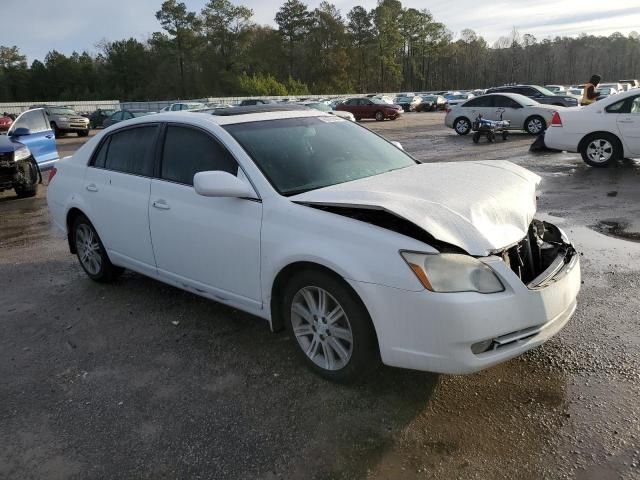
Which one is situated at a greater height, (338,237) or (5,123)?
(5,123)

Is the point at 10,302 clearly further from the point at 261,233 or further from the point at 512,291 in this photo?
the point at 512,291

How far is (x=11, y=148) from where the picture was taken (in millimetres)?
10438

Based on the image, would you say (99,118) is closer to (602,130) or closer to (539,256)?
(602,130)

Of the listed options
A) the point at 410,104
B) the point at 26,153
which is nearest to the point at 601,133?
the point at 26,153

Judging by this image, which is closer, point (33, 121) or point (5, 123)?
point (33, 121)

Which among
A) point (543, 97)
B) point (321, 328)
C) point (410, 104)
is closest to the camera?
point (321, 328)

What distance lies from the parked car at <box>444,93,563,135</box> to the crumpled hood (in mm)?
16156

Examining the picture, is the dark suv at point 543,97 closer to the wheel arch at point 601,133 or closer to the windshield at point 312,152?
the wheel arch at point 601,133

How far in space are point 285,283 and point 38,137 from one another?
35.2 feet

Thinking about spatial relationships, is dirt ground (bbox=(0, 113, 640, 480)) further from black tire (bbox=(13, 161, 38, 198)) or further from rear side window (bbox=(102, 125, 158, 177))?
black tire (bbox=(13, 161, 38, 198))

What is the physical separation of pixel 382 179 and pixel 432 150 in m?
12.8

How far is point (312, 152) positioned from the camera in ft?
12.9

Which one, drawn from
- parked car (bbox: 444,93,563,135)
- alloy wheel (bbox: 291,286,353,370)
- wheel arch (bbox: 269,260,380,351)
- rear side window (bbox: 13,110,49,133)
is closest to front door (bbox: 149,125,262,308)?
wheel arch (bbox: 269,260,380,351)

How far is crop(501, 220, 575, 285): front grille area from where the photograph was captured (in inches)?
125
